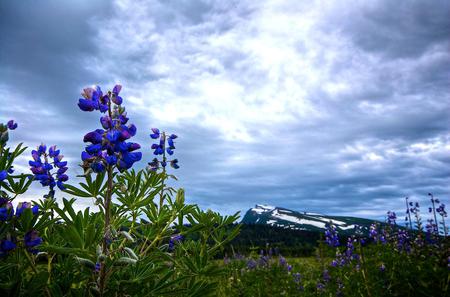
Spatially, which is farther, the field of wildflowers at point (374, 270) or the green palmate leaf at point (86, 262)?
the field of wildflowers at point (374, 270)

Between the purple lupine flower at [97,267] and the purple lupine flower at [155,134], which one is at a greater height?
the purple lupine flower at [155,134]

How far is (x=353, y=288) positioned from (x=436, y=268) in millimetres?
1278

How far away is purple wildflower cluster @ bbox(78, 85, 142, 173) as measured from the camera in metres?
2.47

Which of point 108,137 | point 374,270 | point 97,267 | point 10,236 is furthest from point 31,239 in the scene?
point 374,270

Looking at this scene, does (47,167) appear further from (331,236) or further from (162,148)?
(331,236)

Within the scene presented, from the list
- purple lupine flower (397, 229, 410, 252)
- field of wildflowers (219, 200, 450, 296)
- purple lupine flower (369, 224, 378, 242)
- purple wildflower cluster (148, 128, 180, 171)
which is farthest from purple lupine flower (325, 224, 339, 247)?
purple wildflower cluster (148, 128, 180, 171)

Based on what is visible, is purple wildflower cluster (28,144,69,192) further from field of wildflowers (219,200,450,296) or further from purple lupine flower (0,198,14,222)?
field of wildflowers (219,200,450,296)

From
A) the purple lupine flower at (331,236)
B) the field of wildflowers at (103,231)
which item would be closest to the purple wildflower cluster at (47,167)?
the field of wildflowers at (103,231)

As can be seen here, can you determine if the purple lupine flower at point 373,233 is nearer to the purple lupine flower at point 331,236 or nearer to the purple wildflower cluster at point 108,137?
the purple lupine flower at point 331,236

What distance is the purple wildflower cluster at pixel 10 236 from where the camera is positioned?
2.40 meters

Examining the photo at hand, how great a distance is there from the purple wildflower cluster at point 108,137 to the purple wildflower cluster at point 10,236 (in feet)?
1.64

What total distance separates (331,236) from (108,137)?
6898 millimetres

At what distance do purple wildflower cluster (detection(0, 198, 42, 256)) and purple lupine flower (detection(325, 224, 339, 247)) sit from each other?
6737 mm

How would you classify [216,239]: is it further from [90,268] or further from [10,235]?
[10,235]
